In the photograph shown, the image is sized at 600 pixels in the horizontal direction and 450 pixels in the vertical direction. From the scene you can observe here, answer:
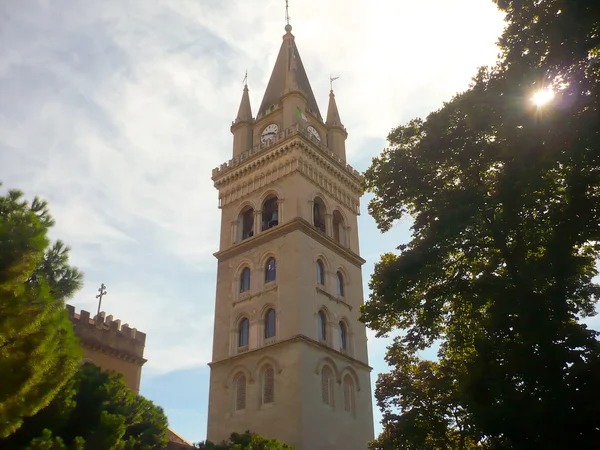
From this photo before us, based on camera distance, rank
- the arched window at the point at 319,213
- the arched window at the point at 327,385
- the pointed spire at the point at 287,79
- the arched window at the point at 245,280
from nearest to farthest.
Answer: the arched window at the point at 327,385 < the arched window at the point at 245,280 < the arched window at the point at 319,213 < the pointed spire at the point at 287,79

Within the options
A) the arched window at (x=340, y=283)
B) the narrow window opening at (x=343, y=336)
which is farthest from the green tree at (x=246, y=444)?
the arched window at (x=340, y=283)

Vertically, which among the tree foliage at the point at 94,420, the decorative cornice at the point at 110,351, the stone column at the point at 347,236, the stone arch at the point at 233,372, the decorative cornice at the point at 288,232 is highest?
the stone column at the point at 347,236

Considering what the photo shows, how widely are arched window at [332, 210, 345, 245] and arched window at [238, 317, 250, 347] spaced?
8.24 meters

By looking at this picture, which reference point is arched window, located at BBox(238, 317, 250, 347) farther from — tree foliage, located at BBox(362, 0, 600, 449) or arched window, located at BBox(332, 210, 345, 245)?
tree foliage, located at BBox(362, 0, 600, 449)

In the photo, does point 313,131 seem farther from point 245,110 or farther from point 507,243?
point 507,243

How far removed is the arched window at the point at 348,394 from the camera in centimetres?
3225

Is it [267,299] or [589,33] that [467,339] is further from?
[267,299]

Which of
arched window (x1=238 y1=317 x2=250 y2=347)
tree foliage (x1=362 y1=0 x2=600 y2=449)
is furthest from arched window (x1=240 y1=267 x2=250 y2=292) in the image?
tree foliage (x1=362 y1=0 x2=600 y2=449)

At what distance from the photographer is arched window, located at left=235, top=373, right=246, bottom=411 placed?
31.7 meters

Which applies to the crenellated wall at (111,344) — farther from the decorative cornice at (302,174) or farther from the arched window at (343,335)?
the decorative cornice at (302,174)

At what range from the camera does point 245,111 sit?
43.5 meters

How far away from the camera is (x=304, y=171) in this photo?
3684 centimetres

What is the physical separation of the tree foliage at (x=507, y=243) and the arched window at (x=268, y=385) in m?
10.4

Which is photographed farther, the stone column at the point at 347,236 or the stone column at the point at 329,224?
the stone column at the point at 347,236
